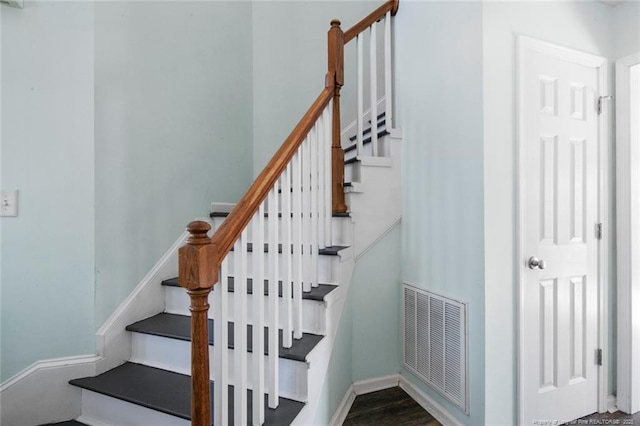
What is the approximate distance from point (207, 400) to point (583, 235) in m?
2.07

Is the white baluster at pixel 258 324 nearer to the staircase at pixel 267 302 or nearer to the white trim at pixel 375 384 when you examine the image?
the staircase at pixel 267 302

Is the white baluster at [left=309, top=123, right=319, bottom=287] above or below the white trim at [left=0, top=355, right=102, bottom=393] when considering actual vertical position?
above

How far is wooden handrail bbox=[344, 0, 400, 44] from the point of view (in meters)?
2.19

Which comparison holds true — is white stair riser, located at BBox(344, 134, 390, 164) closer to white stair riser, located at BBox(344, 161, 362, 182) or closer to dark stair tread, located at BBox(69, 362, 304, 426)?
white stair riser, located at BBox(344, 161, 362, 182)

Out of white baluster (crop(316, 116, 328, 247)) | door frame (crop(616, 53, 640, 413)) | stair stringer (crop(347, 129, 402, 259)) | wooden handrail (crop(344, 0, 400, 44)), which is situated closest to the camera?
white baluster (crop(316, 116, 328, 247))

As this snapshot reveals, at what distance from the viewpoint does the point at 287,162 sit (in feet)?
4.60

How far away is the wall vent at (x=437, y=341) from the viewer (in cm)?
173

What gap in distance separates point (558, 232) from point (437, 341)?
881 mm

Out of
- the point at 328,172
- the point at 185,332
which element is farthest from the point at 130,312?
the point at 328,172

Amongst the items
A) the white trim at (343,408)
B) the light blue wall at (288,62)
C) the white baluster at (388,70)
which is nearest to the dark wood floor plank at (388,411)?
the white trim at (343,408)

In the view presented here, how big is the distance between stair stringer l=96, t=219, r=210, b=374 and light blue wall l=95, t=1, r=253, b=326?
44 mm

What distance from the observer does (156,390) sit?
5.15ft

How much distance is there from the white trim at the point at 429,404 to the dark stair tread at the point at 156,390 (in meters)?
0.95

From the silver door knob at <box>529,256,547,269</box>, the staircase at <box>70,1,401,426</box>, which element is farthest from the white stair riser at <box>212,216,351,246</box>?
the silver door knob at <box>529,256,547,269</box>
